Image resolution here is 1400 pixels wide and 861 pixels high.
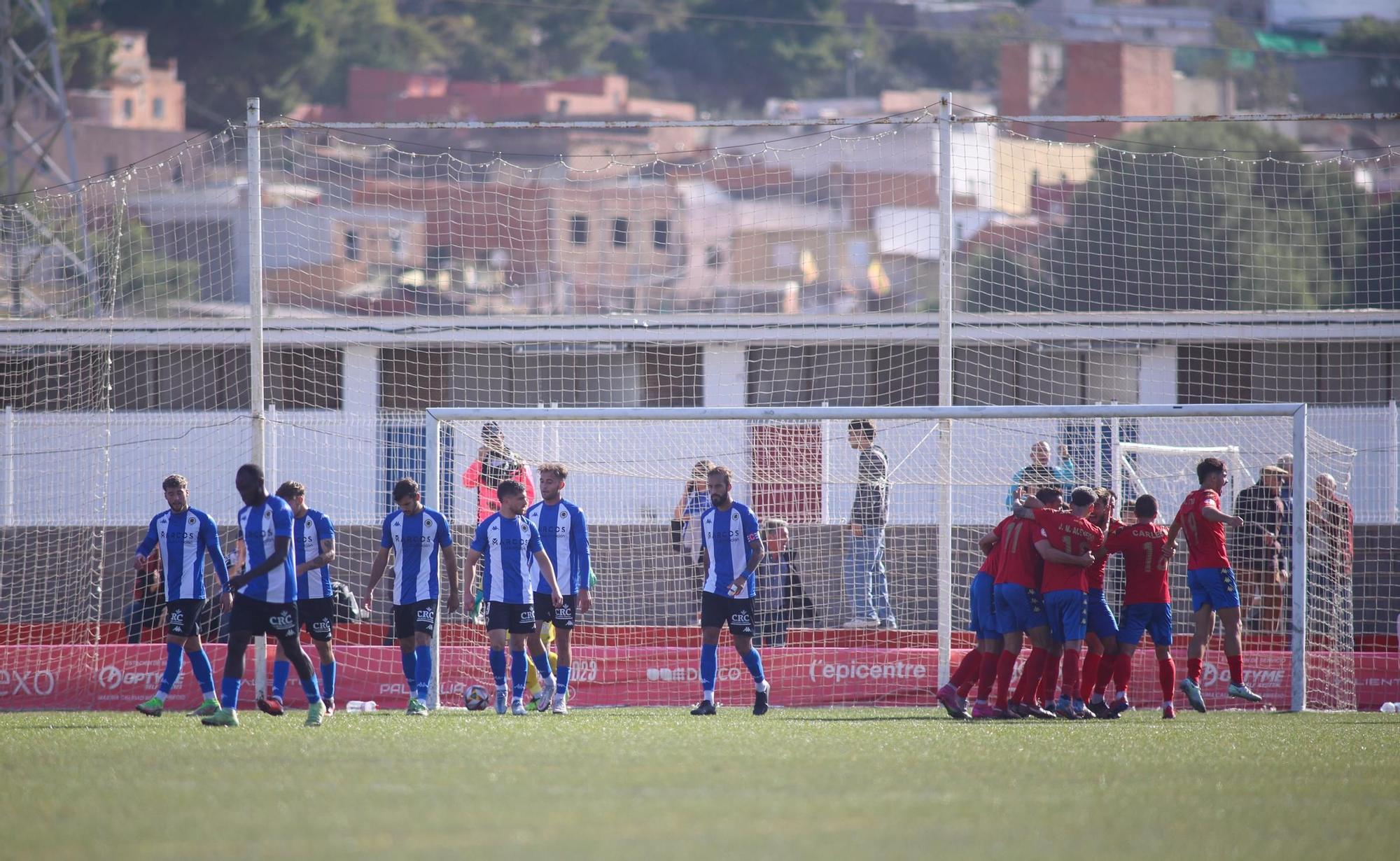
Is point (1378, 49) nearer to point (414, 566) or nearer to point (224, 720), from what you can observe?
point (414, 566)

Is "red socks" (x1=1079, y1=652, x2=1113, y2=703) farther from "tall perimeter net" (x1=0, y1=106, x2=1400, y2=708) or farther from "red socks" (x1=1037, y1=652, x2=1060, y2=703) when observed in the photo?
"tall perimeter net" (x1=0, y1=106, x2=1400, y2=708)

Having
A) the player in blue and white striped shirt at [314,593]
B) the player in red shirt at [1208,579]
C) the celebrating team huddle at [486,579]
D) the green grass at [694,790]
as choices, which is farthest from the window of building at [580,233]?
the green grass at [694,790]

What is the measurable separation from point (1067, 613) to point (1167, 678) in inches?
41.3

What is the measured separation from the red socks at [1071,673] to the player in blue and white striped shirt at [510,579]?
13.0ft

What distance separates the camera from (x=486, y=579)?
12.0m

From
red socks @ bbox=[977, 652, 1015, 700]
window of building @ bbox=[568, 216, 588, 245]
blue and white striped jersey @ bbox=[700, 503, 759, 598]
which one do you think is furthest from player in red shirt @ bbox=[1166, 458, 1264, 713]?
window of building @ bbox=[568, 216, 588, 245]

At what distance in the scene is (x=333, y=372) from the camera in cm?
2114

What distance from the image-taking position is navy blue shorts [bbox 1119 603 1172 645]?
11.9 meters

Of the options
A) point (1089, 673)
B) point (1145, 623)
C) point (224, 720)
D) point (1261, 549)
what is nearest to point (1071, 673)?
point (1089, 673)

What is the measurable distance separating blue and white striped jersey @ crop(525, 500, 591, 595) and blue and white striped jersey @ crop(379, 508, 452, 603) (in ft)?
2.52

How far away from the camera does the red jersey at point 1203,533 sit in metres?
12.3

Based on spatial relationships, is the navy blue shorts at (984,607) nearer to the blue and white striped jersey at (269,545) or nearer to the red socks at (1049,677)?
the red socks at (1049,677)

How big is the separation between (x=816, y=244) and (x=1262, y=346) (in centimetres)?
4514

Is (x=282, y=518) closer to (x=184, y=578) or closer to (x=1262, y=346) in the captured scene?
(x=184, y=578)
